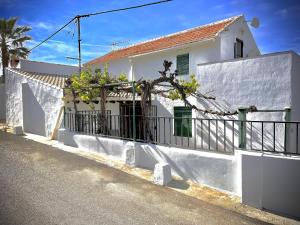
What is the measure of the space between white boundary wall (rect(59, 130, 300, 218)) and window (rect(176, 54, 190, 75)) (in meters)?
6.72

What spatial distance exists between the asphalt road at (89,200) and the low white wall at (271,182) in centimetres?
64

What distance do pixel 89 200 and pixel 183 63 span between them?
958cm

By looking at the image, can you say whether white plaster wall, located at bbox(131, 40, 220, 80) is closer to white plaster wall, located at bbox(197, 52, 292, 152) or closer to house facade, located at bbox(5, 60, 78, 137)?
white plaster wall, located at bbox(197, 52, 292, 152)

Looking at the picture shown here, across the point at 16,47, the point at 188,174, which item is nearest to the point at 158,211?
the point at 188,174

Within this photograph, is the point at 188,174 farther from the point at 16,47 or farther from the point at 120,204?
the point at 16,47

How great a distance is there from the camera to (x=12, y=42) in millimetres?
18391

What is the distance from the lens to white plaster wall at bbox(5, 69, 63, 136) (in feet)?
37.2

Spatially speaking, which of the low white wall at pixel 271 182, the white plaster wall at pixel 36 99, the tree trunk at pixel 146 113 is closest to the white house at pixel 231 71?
the white plaster wall at pixel 36 99

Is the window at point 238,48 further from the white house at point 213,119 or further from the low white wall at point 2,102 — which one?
the low white wall at point 2,102

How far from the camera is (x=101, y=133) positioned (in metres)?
9.23

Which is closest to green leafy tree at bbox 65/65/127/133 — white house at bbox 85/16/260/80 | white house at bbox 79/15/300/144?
white house at bbox 79/15/300/144

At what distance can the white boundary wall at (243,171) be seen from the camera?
4523 mm

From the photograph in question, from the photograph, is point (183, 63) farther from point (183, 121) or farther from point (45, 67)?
point (45, 67)

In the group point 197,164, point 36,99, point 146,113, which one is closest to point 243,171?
point 197,164
